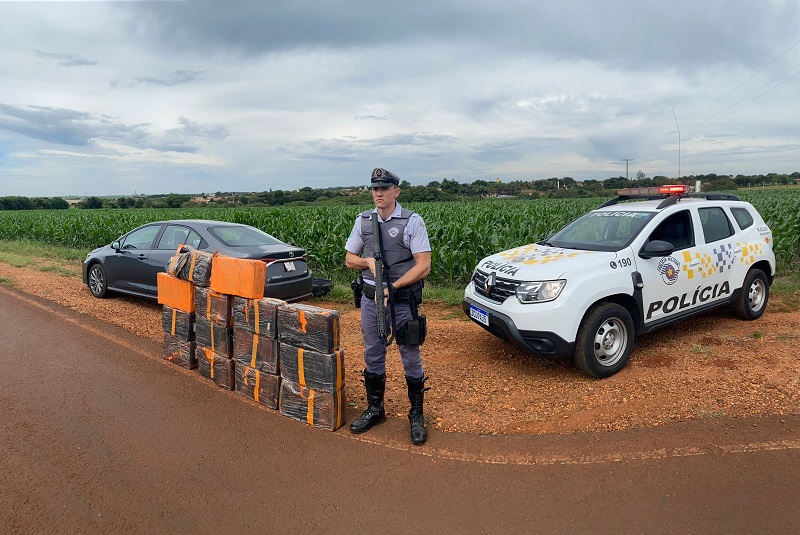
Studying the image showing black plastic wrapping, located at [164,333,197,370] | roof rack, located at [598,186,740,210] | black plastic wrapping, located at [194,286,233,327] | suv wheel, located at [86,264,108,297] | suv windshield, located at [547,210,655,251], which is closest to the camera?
black plastic wrapping, located at [194,286,233,327]

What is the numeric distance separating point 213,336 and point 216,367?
0.31 meters

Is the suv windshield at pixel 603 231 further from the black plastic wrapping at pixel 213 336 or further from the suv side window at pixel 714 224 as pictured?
the black plastic wrapping at pixel 213 336

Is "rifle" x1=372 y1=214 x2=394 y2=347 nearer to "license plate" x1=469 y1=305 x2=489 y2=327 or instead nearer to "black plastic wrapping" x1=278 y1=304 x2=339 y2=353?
"black plastic wrapping" x1=278 y1=304 x2=339 y2=353

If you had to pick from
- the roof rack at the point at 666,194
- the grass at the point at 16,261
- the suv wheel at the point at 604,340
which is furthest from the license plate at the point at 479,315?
the grass at the point at 16,261

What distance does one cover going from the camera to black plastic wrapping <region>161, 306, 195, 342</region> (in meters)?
5.46

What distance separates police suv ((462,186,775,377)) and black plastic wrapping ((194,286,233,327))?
2598 millimetres

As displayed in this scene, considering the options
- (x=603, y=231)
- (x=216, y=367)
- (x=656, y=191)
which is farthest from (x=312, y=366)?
(x=656, y=191)

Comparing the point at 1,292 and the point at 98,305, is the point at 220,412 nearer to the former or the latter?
the point at 98,305

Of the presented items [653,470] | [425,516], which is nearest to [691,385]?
[653,470]

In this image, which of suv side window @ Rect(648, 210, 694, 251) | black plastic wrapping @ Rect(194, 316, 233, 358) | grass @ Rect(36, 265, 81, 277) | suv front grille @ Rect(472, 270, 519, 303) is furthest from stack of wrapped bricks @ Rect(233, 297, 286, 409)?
grass @ Rect(36, 265, 81, 277)

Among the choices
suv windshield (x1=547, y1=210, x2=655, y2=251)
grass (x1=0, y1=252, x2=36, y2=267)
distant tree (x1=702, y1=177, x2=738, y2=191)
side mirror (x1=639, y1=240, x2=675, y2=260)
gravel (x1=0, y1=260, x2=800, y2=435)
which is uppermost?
distant tree (x1=702, y1=177, x2=738, y2=191)

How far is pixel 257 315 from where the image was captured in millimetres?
4555

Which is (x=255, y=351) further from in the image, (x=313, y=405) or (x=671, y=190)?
(x=671, y=190)

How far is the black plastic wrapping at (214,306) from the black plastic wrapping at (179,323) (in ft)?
0.75
